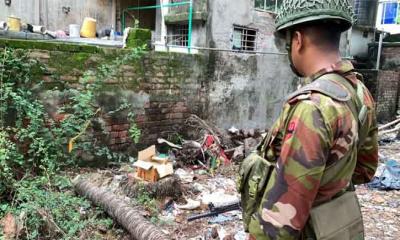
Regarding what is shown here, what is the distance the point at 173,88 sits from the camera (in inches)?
213

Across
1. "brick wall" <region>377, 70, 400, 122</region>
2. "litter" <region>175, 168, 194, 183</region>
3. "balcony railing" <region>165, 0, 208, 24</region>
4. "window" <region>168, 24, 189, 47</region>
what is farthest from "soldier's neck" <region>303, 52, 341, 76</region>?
"brick wall" <region>377, 70, 400, 122</region>

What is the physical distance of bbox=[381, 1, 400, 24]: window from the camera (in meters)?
16.7

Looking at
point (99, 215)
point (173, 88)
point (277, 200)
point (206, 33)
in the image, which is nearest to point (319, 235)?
point (277, 200)

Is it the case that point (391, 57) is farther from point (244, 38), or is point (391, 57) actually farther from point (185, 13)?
point (185, 13)

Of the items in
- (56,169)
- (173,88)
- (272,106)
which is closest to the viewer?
(56,169)

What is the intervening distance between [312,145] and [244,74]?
580cm

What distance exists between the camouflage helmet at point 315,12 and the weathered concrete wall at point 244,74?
4802 millimetres

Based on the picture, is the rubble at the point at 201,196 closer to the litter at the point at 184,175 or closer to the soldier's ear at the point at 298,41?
the litter at the point at 184,175

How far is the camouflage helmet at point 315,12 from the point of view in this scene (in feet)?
3.99

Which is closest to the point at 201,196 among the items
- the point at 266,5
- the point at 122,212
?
the point at 122,212

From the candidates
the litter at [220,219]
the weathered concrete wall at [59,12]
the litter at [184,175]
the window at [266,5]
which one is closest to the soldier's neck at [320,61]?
the litter at [220,219]

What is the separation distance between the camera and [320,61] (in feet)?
4.16

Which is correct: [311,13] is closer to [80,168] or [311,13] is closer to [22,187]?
[22,187]

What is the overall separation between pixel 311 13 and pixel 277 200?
66 cm
